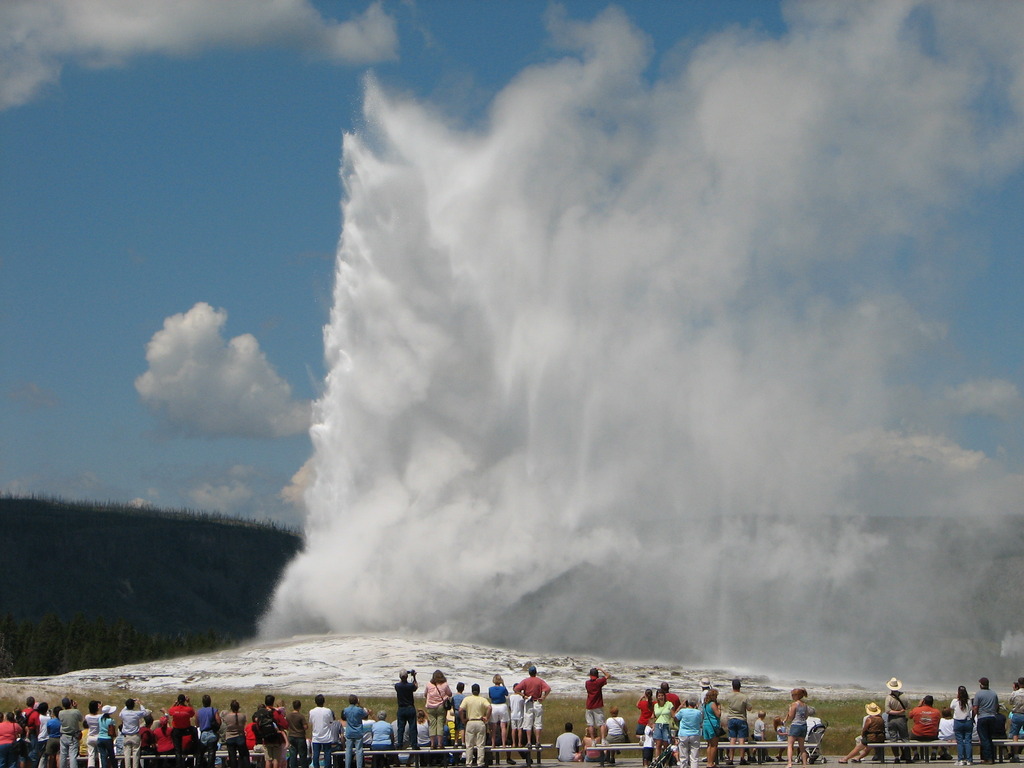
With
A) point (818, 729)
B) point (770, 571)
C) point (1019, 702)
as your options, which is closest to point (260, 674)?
point (818, 729)

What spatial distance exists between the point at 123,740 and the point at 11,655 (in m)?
74.4

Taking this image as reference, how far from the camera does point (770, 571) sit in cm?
7656

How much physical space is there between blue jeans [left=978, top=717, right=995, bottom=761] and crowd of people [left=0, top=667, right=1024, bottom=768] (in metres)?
0.02

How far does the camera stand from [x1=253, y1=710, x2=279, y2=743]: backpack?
22.2 meters

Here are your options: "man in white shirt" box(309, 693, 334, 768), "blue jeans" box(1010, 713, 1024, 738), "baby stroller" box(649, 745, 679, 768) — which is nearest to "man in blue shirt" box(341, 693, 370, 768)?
"man in white shirt" box(309, 693, 334, 768)

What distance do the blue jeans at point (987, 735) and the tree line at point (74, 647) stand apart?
220ft

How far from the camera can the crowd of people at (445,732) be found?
74.8ft

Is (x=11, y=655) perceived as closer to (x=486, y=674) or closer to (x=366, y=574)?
(x=366, y=574)

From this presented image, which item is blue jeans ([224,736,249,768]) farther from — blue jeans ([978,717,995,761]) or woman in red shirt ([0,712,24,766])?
blue jeans ([978,717,995,761])

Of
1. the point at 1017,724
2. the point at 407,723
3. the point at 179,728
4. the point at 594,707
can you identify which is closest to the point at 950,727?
the point at 1017,724

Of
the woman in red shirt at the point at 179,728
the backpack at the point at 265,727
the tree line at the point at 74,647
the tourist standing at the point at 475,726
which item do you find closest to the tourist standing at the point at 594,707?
the tourist standing at the point at 475,726

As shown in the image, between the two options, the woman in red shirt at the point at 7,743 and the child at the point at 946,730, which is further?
the child at the point at 946,730

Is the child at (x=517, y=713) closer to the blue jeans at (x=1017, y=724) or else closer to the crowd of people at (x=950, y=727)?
the crowd of people at (x=950, y=727)

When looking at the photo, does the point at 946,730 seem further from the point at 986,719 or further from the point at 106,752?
the point at 106,752
